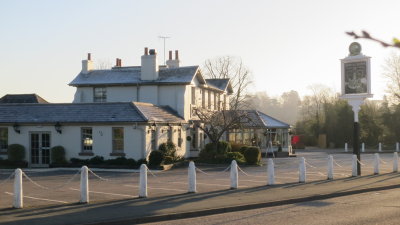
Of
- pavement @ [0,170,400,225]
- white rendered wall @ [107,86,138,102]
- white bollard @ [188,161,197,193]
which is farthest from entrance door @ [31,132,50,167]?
pavement @ [0,170,400,225]

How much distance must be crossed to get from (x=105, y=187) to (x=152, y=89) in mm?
20174

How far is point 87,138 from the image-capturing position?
33.2m

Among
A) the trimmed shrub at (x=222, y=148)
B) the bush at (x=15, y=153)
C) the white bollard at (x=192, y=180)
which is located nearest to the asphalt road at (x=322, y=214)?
the white bollard at (x=192, y=180)

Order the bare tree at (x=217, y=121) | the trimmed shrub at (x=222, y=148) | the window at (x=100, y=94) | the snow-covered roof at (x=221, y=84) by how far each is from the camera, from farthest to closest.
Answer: the snow-covered roof at (x=221, y=84) < the window at (x=100, y=94) < the trimmed shrub at (x=222, y=148) < the bare tree at (x=217, y=121)

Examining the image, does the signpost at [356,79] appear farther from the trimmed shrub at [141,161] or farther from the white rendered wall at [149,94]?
the white rendered wall at [149,94]

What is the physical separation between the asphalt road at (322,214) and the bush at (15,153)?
22.0 meters

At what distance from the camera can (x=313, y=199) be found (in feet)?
56.3

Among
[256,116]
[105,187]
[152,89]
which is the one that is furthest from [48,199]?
[256,116]

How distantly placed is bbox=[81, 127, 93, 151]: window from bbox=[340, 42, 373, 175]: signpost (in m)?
15.6

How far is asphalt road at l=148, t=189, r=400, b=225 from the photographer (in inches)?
492

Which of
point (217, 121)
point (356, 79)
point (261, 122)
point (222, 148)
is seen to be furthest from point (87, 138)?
point (261, 122)

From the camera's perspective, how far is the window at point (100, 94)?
41781mm

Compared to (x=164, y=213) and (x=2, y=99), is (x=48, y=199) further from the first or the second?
(x=2, y=99)

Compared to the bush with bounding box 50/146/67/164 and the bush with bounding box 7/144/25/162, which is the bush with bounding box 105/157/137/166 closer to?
the bush with bounding box 50/146/67/164
